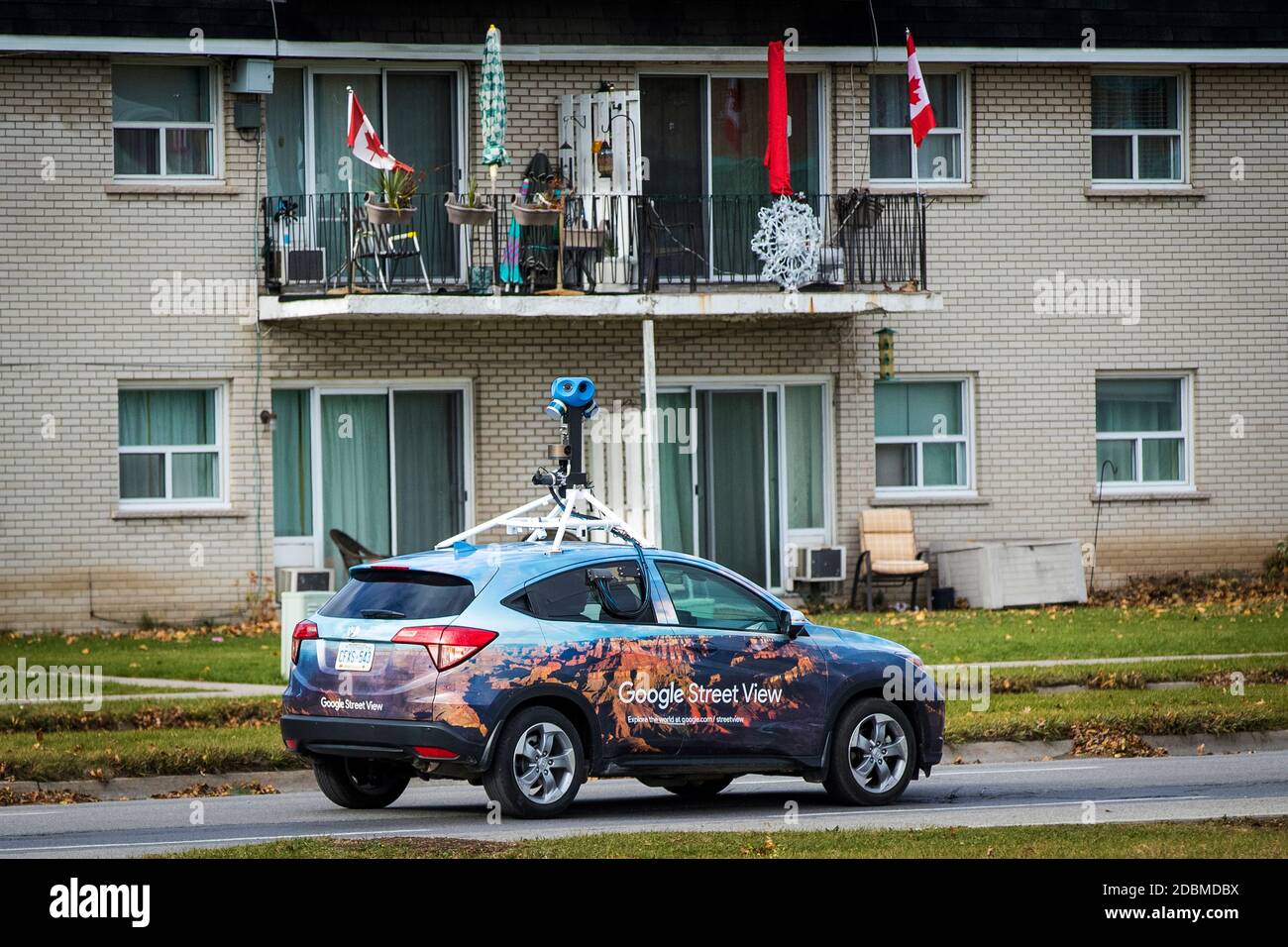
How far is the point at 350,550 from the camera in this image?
23.2 metres

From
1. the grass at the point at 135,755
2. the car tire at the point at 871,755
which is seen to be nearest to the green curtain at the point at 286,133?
the grass at the point at 135,755

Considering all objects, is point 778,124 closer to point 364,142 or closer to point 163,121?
point 364,142

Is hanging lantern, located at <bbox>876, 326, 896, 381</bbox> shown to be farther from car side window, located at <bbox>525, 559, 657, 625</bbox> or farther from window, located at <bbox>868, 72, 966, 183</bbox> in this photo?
car side window, located at <bbox>525, 559, 657, 625</bbox>

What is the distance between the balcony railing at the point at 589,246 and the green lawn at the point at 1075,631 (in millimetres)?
4048

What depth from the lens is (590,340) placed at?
80.0ft

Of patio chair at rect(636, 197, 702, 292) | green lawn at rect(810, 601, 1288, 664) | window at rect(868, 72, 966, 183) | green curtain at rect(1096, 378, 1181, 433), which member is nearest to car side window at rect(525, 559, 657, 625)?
green lawn at rect(810, 601, 1288, 664)

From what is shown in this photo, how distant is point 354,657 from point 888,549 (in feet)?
45.4

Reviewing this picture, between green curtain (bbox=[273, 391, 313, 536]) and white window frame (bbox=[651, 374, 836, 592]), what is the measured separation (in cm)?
424

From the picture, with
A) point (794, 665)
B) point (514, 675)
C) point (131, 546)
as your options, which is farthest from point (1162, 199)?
point (514, 675)

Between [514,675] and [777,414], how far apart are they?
556 inches

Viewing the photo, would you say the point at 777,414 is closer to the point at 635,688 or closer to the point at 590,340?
the point at 590,340

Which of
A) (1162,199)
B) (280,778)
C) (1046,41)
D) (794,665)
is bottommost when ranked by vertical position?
(280,778)

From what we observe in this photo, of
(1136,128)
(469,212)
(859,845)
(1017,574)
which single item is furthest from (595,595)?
(1136,128)

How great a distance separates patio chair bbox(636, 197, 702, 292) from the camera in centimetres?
2331
